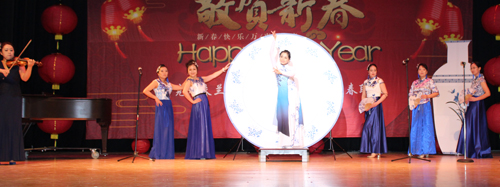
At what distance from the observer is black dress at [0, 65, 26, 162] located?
517 centimetres

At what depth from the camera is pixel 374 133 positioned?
6188mm

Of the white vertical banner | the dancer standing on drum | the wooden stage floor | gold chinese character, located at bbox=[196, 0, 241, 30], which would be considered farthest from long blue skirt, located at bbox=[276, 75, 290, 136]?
the white vertical banner

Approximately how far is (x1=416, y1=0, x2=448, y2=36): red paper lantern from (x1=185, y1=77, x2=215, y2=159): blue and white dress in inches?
147

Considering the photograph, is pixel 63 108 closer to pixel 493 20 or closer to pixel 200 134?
pixel 200 134

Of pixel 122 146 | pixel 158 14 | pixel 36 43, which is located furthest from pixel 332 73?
pixel 36 43

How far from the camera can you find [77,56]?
7555 mm

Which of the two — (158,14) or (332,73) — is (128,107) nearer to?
(158,14)

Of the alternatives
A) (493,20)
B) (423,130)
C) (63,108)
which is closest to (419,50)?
(493,20)

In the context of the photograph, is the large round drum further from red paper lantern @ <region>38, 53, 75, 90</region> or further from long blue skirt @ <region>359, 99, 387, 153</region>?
red paper lantern @ <region>38, 53, 75, 90</region>

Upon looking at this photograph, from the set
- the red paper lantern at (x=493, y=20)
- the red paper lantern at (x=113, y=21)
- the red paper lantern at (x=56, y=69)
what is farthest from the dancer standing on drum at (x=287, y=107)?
the red paper lantern at (x=56, y=69)

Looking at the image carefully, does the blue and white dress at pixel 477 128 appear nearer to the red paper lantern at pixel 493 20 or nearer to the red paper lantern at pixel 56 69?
the red paper lantern at pixel 493 20

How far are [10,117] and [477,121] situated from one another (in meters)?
6.29

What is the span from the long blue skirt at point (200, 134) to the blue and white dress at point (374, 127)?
227 cm

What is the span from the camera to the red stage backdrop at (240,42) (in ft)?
22.8
